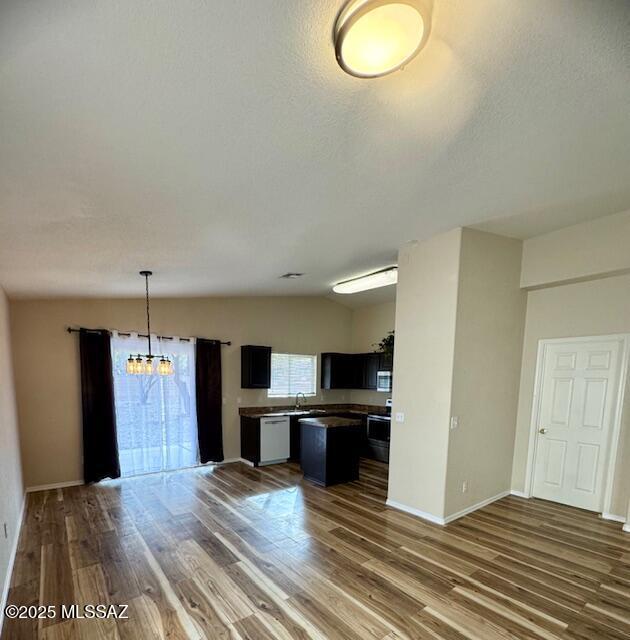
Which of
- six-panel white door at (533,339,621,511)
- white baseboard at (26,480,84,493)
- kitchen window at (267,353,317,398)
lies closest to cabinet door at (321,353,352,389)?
kitchen window at (267,353,317,398)

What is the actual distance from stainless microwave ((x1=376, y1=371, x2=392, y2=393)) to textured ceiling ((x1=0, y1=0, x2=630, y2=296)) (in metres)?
4.16

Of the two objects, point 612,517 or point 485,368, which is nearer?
point 612,517

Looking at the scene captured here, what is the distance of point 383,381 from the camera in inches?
265

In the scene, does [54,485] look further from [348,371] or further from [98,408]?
[348,371]

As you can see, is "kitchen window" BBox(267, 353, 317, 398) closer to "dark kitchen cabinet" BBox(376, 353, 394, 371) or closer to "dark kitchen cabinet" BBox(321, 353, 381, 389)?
"dark kitchen cabinet" BBox(321, 353, 381, 389)

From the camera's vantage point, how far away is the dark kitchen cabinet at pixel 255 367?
614 centimetres

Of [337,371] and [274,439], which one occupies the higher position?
[337,371]

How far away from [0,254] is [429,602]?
4.11 m

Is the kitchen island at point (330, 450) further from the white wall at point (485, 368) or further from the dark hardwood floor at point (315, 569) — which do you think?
the white wall at point (485, 368)

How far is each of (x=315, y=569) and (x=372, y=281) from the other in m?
3.43

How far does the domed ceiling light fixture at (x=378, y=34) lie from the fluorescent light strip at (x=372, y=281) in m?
3.45

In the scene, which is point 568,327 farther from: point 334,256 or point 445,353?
point 334,256

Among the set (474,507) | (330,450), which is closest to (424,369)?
(474,507)

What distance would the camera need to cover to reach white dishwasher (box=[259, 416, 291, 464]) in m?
5.81
